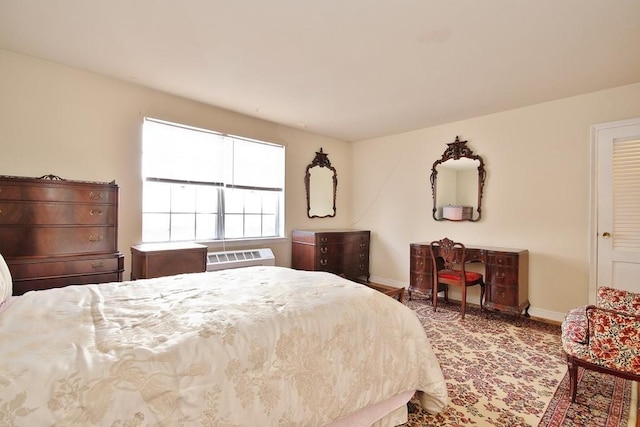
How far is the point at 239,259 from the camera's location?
3.93 meters

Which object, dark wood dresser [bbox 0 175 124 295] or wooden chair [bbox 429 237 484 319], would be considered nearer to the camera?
dark wood dresser [bbox 0 175 124 295]

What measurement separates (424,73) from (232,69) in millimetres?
1784

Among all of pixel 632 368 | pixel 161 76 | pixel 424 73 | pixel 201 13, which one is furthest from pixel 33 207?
pixel 632 368

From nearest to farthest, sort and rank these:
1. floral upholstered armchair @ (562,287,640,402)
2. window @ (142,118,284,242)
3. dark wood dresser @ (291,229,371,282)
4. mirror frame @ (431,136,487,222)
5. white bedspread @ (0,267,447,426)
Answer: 1. white bedspread @ (0,267,447,426)
2. floral upholstered armchair @ (562,287,640,402)
3. window @ (142,118,284,242)
4. mirror frame @ (431,136,487,222)
5. dark wood dresser @ (291,229,371,282)

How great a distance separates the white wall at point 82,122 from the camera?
8.58 ft

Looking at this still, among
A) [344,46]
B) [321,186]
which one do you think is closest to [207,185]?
[321,186]

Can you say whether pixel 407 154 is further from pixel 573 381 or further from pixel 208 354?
pixel 208 354

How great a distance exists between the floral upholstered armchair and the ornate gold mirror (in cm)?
364

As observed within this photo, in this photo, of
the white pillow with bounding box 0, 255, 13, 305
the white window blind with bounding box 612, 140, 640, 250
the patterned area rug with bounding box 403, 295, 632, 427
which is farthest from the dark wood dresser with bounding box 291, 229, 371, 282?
the white pillow with bounding box 0, 255, 13, 305

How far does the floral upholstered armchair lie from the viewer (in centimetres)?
169

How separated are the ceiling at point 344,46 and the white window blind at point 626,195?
0.70 m

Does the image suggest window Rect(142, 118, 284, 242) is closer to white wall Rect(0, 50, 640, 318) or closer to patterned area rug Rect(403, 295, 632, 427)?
white wall Rect(0, 50, 640, 318)

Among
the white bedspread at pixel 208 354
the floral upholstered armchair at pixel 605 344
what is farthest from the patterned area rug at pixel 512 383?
the white bedspread at pixel 208 354

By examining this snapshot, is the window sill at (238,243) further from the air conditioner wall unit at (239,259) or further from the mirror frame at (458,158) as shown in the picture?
the mirror frame at (458,158)
